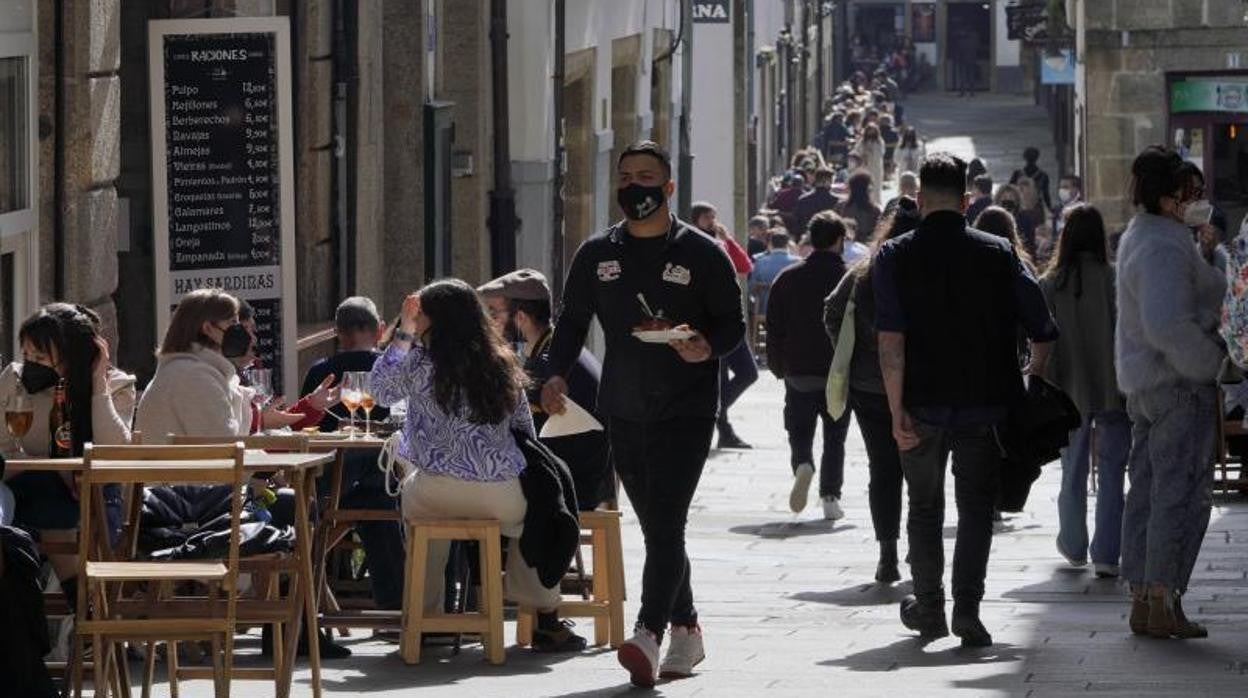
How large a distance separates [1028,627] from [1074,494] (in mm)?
2143

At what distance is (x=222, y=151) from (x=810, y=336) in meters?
3.85


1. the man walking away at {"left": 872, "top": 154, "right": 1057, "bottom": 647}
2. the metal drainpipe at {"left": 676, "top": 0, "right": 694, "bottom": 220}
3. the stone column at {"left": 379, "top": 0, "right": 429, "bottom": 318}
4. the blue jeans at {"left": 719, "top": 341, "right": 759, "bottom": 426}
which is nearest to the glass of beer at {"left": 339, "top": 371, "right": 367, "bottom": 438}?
→ the man walking away at {"left": 872, "top": 154, "right": 1057, "bottom": 647}

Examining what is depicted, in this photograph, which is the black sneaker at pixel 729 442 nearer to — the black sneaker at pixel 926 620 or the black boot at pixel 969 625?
the black sneaker at pixel 926 620

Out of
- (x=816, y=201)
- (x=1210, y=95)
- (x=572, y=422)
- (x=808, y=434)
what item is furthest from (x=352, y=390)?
(x=1210, y=95)

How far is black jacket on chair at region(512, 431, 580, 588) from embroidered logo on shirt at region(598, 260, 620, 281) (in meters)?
0.66

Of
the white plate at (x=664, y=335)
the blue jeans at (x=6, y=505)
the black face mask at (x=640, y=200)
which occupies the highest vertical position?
the black face mask at (x=640, y=200)

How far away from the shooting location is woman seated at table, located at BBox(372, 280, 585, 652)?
9945 mm

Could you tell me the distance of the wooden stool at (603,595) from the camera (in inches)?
417

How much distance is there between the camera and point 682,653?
977cm

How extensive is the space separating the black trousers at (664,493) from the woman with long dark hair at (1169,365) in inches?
66.3

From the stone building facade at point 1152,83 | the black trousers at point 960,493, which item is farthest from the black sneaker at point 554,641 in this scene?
the stone building facade at point 1152,83

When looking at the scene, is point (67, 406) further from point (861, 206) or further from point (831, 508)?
point (861, 206)

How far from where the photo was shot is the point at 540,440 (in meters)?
11.0

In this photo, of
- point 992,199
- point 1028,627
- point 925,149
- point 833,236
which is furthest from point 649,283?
point 925,149
